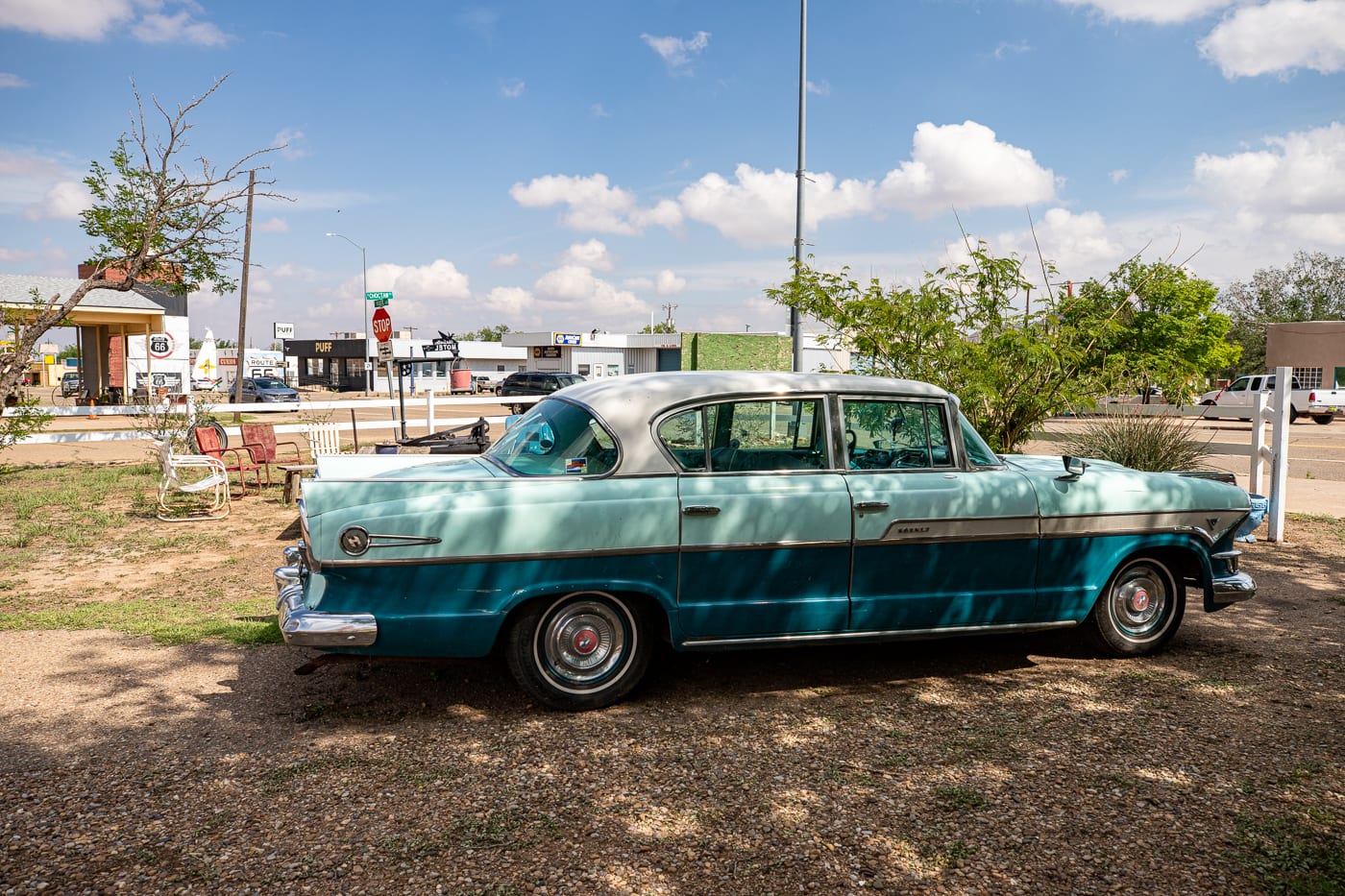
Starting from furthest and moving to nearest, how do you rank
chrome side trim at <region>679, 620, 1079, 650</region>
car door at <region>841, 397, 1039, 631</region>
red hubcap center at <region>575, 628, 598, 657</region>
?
car door at <region>841, 397, 1039, 631</region>
chrome side trim at <region>679, 620, 1079, 650</region>
red hubcap center at <region>575, 628, 598, 657</region>

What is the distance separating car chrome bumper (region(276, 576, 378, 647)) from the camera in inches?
161

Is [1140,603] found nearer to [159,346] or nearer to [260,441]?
[260,441]

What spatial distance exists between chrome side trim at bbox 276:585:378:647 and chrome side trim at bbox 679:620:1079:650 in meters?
1.44

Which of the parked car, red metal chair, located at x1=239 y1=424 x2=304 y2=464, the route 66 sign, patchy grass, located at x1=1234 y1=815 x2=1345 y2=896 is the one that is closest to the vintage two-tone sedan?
patchy grass, located at x1=1234 y1=815 x2=1345 y2=896

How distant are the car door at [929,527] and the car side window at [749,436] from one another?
198mm

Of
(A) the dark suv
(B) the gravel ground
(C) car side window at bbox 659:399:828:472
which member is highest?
(A) the dark suv

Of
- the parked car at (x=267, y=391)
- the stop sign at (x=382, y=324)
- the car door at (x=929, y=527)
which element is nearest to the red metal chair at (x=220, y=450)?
the stop sign at (x=382, y=324)

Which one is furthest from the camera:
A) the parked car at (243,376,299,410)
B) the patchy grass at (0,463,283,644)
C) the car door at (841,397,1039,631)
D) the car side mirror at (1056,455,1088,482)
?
the parked car at (243,376,299,410)

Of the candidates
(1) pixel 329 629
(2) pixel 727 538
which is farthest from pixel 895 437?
(1) pixel 329 629

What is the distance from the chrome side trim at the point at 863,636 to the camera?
182 inches

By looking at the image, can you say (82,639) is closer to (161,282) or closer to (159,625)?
(159,625)

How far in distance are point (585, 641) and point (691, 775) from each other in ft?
3.00

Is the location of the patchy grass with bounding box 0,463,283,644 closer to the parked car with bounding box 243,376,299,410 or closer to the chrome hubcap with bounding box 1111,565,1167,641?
the chrome hubcap with bounding box 1111,565,1167,641

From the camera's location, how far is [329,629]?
4.10m
